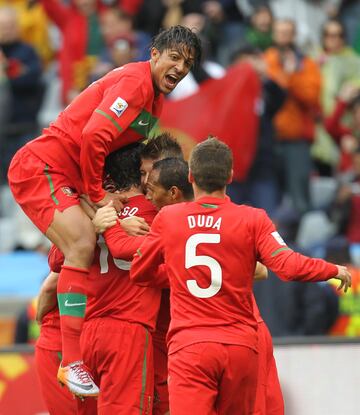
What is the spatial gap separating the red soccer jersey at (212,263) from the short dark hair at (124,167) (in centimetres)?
73

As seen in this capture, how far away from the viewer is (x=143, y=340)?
Result: 6652 mm

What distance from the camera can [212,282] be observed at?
20.1 feet

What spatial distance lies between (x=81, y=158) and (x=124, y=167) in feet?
1.18

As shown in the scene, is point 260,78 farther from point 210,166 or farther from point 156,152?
point 210,166

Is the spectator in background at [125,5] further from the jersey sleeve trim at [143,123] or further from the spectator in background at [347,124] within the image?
the jersey sleeve trim at [143,123]

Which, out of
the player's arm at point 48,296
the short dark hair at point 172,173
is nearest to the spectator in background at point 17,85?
the player's arm at point 48,296

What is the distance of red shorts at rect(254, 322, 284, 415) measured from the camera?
21.6ft

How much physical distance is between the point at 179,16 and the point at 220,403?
7130 mm

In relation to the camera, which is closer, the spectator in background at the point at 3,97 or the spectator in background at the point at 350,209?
the spectator in background at the point at 350,209

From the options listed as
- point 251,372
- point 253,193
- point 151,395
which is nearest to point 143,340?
point 151,395

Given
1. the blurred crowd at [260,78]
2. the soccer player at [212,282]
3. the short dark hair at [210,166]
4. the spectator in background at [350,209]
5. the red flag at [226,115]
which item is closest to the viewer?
the soccer player at [212,282]

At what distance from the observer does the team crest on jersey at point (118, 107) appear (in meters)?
6.59

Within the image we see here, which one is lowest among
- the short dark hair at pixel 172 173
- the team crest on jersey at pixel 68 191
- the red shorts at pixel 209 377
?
the red shorts at pixel 209 377

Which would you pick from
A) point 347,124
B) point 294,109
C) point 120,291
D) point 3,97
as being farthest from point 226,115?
point 120,291
